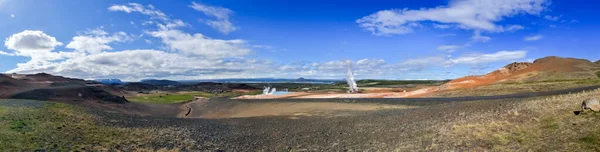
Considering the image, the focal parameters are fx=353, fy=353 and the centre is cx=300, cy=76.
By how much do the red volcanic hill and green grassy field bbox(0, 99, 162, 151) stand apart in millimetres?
51349

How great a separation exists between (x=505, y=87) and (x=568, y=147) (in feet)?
135

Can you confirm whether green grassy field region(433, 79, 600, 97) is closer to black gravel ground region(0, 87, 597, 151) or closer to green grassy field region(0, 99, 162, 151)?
black gravel ground region(0, 87, 597, 151)

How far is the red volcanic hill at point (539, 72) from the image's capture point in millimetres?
51906

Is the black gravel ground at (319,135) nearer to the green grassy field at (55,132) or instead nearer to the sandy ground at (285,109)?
the green grassy field at (55,132)

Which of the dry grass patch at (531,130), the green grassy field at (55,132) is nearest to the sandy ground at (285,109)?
the dry grass patch at (531,130)

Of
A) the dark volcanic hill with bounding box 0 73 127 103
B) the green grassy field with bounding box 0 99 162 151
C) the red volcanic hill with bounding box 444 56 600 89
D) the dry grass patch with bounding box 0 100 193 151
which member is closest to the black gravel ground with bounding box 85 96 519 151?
the dry grass patch with bounding box 0 100 193 151

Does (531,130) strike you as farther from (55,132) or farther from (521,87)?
(521,87)

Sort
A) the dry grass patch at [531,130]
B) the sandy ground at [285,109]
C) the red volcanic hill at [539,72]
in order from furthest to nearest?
1. the red volcanic hill at [539,72]
2. the sandy ground at [285,109]
3. the dry grass patch at [531,130]

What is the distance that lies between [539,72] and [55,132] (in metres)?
62.4

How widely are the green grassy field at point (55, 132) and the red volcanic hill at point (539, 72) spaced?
51349 mm

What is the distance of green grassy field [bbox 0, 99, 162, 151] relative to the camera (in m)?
15.5

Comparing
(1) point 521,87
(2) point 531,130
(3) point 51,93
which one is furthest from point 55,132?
(1) point 521,87

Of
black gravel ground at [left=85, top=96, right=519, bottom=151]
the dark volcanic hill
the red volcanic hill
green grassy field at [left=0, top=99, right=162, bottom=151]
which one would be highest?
the red volcanic hill

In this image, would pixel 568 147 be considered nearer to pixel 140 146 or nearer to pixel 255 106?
pixel 140 146
